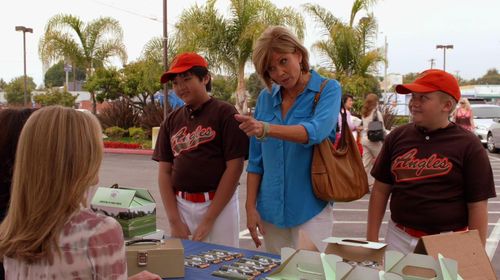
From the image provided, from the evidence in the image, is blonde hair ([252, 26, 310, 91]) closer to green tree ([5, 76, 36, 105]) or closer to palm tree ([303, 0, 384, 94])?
palm tree ([303, 0, 384, 94])

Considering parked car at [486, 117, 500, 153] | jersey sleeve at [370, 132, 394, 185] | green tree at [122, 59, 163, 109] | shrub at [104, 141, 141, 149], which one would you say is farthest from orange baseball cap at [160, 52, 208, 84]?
green tree at [122, 59, 163, 109]

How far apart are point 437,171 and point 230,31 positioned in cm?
1574

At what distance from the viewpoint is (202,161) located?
10.3ft

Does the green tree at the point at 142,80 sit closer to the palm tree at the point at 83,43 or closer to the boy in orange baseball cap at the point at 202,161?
the palm tree at the point at 83,43

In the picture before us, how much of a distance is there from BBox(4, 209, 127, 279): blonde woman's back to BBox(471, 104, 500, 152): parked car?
1636cm

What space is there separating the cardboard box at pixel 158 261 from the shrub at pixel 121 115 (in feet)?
60.8

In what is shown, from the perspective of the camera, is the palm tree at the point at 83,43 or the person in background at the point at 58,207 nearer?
the person in background at the point at 58,207

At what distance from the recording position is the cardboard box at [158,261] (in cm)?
229

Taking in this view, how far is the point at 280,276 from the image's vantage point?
2.09 m

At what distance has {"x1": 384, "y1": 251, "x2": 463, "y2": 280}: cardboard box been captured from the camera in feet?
5.96

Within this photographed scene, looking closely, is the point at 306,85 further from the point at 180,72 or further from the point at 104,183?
the point at 104,183

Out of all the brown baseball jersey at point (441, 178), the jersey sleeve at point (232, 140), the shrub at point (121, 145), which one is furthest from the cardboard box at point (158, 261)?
the shrub at point (121, 145)

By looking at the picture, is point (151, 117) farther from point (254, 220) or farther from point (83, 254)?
point (83, 254)

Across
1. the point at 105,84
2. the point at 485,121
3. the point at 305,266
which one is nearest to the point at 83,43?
the point at 105,84
